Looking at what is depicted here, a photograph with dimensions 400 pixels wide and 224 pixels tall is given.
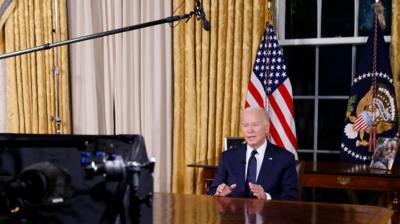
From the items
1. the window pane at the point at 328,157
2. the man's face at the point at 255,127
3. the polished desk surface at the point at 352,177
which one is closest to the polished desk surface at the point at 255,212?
the man's face at the point at 255,127

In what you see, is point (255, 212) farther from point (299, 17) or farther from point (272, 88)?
point (299, 17)

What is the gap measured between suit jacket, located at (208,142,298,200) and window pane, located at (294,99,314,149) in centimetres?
150

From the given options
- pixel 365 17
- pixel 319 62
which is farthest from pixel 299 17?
pixel 365 17

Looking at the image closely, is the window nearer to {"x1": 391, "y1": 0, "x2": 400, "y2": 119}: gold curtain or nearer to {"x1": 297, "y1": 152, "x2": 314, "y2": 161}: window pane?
{"x1": 297, "y1": 152, "x2": 314, "y2": 161}: window pane

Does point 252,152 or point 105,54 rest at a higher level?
point 105,54

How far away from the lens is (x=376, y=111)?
342 cm

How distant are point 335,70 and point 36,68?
2592 millimetres

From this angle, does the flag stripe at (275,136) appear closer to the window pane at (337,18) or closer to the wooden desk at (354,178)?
the wooden desk at (354,178)

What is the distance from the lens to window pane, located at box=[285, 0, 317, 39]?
4.02 metres

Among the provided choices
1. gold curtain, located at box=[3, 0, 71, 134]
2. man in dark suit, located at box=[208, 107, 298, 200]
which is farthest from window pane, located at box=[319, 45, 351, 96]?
gold curtain, located at box=[3, 0, 71, 134]

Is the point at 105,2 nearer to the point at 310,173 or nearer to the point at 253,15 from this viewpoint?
the point at 253,15

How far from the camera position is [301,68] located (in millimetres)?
4090

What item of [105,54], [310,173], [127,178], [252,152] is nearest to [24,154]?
[127,178]

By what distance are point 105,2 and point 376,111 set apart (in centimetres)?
238
